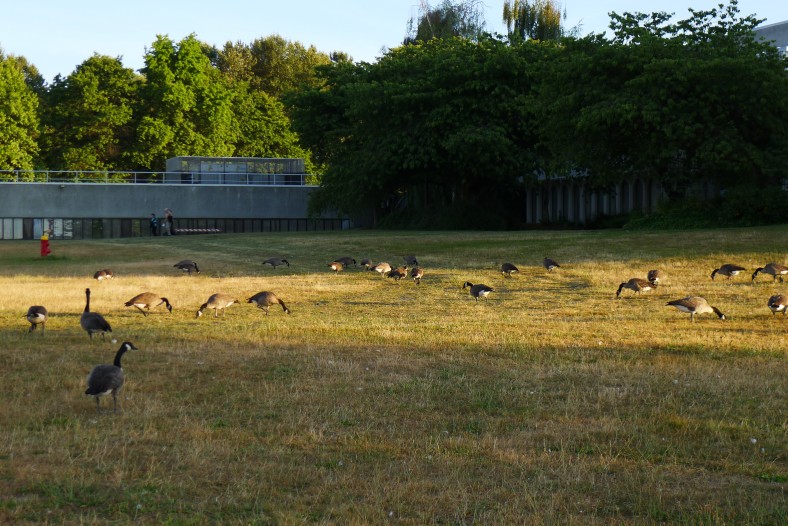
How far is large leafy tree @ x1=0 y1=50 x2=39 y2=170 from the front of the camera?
84.2m

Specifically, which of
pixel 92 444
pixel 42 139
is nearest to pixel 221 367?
pixel 92 444

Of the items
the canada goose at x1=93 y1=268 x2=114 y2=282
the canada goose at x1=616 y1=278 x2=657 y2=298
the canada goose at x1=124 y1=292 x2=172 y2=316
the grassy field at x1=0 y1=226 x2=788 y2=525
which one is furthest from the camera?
the canada goose at x1=93 y1=268 x2=114 y2=282

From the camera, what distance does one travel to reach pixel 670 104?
46719mm

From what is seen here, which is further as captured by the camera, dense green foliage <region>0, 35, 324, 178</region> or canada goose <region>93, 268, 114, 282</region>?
dense green foliage <region>0, 35, 324, 178</region>

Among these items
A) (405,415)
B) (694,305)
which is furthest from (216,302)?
(405,415)

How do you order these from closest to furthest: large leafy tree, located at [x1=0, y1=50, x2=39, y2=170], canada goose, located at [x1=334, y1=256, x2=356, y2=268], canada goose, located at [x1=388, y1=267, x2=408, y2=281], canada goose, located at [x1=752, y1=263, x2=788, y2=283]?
canada goose, located at [x1=752, y1=263, x2=788, y2=283], canada goose, located at [x1=388, y1=267, x2=408, y2=281], canada goose, located at [x1=334, y1=256, x2=356, y2=268], large leafy tree, located at [x1=0, y1=50, x2=39, y2=170]

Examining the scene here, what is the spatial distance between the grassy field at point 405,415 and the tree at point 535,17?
50243 mm

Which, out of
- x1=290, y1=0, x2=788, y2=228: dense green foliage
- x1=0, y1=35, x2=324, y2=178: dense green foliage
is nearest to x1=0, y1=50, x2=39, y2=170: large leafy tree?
x1=0, y1=35, x2=324, y2=178: dense green foliage

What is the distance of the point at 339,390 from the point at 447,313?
9.87m

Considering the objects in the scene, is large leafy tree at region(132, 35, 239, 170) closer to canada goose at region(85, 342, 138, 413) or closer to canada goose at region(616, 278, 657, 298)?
canada goose at region(616, 278, 657, 298)

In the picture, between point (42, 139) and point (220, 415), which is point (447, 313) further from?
point (42, 139)

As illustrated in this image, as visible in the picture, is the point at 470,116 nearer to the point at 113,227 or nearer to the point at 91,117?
the point at 113,227

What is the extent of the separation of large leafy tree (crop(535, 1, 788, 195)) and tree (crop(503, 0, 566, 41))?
1847 centimetres

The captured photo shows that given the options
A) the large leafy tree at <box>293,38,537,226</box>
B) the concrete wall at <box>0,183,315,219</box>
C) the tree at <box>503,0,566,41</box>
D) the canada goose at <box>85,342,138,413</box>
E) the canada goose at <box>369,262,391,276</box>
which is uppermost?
the tree at <box>503,0,566,41</box>
